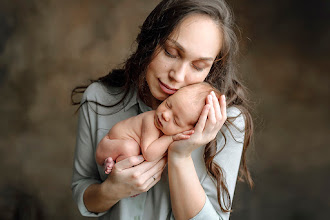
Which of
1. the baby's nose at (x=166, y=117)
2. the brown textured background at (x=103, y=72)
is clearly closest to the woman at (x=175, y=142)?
the baby's nose at (x=166, y=117)

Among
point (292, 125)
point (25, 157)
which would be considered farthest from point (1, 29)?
point (292, 125)

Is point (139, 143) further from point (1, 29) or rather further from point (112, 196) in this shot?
point (1, 29)

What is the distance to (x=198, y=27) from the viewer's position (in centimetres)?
173

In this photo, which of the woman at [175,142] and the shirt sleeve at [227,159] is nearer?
the woman at [175,142]

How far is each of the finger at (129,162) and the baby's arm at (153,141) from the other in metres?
0.03

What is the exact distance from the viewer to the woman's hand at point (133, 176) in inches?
67.6

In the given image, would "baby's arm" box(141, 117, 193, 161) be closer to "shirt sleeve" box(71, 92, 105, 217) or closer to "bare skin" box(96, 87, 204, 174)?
"bare skin" box(96, 87, 204, 174)

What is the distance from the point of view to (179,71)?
1746mm

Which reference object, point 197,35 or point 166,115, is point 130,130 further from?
point 197,35

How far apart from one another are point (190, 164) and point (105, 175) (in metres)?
A: 0.51

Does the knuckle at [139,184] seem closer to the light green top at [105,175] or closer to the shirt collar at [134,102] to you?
the light green top at [105,175]

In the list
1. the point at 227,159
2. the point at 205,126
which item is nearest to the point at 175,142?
the point at 205,126

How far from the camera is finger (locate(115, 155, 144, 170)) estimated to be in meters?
1.70

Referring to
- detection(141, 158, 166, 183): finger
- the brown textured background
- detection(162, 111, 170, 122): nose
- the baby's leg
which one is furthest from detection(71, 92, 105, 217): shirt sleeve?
the brown textured background
